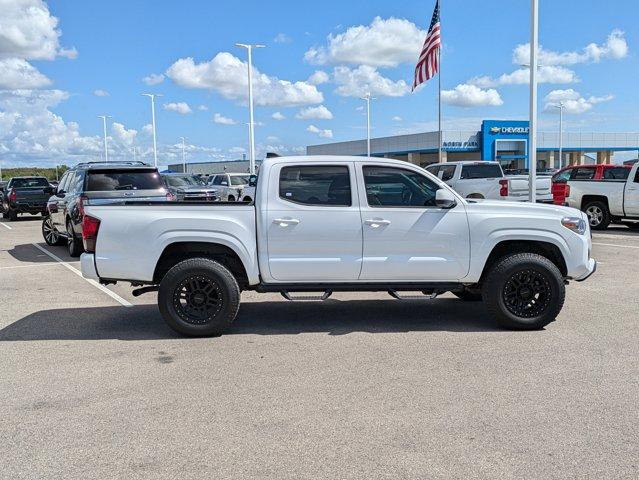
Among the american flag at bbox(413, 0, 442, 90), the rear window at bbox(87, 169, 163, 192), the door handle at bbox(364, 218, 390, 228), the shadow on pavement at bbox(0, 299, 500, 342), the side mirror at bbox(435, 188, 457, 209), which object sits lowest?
the shadow on pavement at bbox(0, 299, 500, 342)

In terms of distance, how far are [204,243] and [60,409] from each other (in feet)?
7.74

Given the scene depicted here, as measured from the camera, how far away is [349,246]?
6504mm

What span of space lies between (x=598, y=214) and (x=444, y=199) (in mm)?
12611

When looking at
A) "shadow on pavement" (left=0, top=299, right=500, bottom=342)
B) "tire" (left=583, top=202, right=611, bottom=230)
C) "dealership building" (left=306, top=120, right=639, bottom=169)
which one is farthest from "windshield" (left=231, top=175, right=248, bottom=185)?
"dealership building" (left=306, top=120, right=639, bottom=169)

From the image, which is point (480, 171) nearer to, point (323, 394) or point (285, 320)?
point (285, 320)

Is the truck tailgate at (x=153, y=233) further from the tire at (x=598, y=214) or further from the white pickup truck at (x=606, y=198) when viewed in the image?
the tire at (x=598, y=214)

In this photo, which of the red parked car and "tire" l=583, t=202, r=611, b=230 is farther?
"tire" l=583, t=202, r=611, b=230

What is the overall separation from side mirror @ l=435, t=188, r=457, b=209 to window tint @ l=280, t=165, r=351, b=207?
3.01ft

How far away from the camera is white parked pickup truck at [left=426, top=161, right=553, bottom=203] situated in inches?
747

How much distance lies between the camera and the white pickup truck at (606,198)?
16625 millimetres

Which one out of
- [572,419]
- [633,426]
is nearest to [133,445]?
[572,419]

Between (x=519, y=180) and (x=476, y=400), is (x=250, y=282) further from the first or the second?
(x=519, y=180)

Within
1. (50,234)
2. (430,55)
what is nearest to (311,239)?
(50,234)

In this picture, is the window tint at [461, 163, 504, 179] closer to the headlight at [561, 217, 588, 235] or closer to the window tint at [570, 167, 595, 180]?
the window tint at [570, 167, 595, 180]
